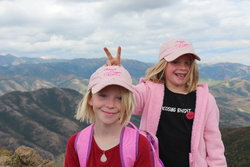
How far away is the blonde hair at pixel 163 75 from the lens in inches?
222

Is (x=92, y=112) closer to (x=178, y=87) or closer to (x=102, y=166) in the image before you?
(x=102, y=166)

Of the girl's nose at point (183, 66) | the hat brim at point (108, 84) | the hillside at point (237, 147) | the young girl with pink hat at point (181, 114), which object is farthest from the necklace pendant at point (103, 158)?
the hillside at point (237, 147)

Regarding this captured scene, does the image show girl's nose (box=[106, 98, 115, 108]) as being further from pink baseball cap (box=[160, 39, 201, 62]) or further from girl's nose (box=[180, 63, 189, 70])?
girl's nose (box=[180, 63, 189, 70])

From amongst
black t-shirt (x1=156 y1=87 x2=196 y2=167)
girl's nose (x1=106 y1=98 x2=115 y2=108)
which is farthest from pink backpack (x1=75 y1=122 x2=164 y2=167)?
black t-shirt (x1=156 y1=87 x2=196 y2=167)

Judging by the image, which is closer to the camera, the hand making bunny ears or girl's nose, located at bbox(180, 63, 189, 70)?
the hand making bunny ears

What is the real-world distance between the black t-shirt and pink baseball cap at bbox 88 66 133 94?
1.72m

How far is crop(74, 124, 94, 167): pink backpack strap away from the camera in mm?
4031

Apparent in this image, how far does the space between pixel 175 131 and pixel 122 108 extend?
1826 millimetres

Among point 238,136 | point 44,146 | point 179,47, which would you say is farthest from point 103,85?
point 44,146

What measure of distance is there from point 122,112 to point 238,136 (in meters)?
120

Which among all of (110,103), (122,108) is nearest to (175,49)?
(122,108)

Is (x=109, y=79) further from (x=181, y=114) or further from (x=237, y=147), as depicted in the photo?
(x=237, y=147)

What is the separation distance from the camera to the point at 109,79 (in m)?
3.96

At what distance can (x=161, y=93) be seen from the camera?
5.51m
